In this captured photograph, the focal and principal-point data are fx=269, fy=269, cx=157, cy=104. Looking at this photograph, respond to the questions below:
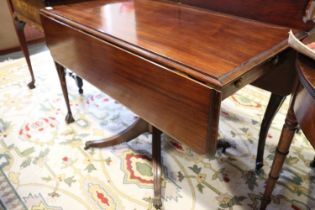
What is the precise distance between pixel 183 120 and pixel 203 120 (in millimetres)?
86

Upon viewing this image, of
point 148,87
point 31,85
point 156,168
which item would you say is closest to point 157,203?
point 156,168

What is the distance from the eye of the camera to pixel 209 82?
0.73 metres

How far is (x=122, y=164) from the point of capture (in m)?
1.48

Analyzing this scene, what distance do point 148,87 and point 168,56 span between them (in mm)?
142

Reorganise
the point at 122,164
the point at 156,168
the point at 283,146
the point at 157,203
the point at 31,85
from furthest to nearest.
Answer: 1. the point at 31,85
2. the point at 122,164
3. the point at 156,168
4. the point at 157,203
5. the point at 283,146

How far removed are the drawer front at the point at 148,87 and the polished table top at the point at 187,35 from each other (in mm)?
35

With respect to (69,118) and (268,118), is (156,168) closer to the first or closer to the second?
(268,118)

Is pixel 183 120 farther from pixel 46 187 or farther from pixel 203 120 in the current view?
pixel 46 187

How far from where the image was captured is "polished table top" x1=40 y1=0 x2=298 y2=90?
2.62 ft

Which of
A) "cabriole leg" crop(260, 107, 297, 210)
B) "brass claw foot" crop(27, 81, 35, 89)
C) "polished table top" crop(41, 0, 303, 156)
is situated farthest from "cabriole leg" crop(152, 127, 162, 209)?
"brass claw foot" crop(27, 81, 35, 89)

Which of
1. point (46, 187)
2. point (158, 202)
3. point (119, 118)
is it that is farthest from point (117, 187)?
point (119, 118)

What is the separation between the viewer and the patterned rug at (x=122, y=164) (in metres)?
1.29

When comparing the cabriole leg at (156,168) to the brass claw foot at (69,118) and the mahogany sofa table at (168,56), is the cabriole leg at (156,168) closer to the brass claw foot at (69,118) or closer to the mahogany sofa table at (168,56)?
the mahogany sofa table at (168,56)

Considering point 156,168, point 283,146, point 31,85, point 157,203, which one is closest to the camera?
point 283,146
